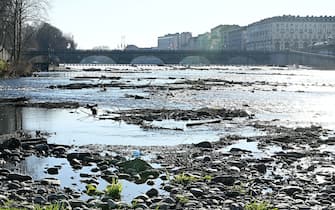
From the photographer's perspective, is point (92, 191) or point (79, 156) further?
point (79, 156)

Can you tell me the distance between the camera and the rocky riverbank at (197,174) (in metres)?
12.2

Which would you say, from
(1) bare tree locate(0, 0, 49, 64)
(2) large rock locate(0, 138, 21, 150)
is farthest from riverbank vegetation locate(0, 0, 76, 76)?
(2) large rock locate(0, 138, 21, 150)

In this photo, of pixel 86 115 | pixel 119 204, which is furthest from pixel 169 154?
pixel 86 115

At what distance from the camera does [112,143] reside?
2198 centimetres

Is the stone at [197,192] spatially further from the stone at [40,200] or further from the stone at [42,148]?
the stone at [42,148]

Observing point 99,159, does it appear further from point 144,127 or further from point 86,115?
point 86,115

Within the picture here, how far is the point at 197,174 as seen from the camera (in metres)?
15.4

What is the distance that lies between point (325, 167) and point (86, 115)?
1962cm

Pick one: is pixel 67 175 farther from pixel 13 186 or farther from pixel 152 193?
pixel 152 193

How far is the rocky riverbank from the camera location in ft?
40.2

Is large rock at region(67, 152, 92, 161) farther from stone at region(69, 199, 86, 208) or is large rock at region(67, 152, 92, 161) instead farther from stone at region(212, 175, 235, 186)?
stone at region(69, 199, 86, 208)

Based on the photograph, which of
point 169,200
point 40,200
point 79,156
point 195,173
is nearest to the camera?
point 40,200

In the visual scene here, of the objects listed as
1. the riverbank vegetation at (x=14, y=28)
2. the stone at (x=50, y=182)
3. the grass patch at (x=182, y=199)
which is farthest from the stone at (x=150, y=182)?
the riverbank vegetation at (x=14, y=28)

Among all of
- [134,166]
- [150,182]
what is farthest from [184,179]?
[134,166]
